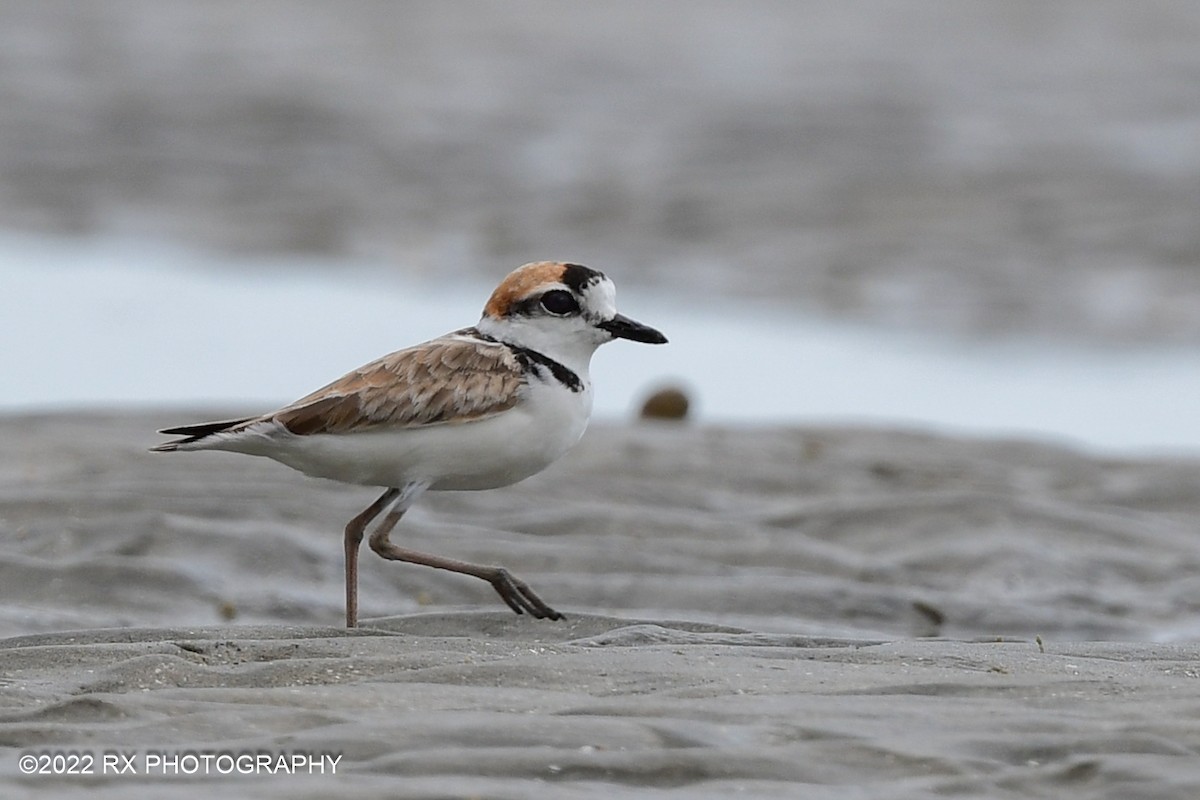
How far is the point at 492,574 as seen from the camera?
16.4 feet

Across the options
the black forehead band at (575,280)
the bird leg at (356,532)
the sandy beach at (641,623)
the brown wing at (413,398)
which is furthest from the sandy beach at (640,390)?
the black forehead band at (575,280)

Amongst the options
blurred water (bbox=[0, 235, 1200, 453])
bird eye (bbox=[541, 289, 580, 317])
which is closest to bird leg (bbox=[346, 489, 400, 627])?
bird eye (bbox=[541, 289, 580, 317])

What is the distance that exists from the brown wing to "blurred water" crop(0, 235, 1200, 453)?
4393 mm

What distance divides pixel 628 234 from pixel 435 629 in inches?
410

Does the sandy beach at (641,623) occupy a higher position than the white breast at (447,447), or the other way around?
the white breast at (447,447)

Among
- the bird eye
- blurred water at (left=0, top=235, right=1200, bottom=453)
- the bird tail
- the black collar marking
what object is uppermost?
blurred water at (left=0, top=235, right=1200, bottom=453)

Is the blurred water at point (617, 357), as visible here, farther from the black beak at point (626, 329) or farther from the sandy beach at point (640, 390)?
the black beak at point (626, 329)

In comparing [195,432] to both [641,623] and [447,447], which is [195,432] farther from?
[641,623]

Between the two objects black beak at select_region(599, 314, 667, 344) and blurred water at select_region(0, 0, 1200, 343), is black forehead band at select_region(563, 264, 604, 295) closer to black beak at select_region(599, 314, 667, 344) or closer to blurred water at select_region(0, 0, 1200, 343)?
black beak at select_region(599, 314, 667, 344)

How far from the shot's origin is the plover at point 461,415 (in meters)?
4.83

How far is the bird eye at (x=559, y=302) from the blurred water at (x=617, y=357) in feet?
14.5

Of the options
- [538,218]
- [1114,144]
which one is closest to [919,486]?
[538,218]

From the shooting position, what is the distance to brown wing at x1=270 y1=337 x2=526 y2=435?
4.83 m

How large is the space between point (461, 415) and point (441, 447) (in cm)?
10
